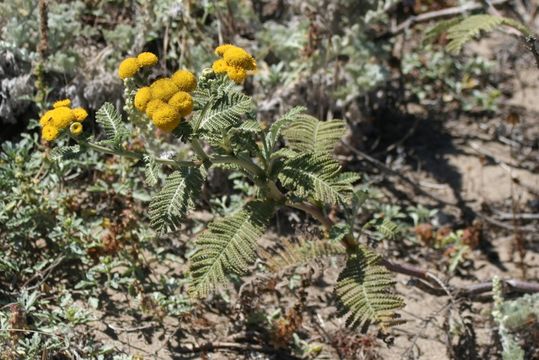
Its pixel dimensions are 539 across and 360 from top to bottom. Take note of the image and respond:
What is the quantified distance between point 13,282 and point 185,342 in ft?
3.10

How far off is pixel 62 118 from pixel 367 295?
5.04ft

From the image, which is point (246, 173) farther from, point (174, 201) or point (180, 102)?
point (180, 102)

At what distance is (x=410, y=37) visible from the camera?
21.6 feet

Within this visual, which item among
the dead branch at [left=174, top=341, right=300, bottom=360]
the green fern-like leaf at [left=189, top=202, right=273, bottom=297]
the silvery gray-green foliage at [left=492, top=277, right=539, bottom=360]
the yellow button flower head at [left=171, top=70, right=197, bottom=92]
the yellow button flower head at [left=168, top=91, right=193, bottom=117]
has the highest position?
the yellow button flower head at [left=171, top=70, right=197, bottom=92]

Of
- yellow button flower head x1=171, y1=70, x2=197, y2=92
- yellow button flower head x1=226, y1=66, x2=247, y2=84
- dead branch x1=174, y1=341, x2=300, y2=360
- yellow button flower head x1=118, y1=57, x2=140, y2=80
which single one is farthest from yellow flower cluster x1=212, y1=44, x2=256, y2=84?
dead branch x1=174, y1=341, x2=300, y2=360

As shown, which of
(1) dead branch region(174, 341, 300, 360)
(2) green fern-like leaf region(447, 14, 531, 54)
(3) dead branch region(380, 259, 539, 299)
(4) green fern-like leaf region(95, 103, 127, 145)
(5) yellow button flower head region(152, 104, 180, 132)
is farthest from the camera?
(2) green fern-like leaf region(447, 14, 531, 54)

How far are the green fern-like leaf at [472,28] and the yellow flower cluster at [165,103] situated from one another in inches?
82.5

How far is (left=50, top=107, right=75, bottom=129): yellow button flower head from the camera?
9.67 feet

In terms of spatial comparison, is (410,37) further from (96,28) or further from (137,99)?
(137,99)

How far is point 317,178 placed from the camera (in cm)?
324

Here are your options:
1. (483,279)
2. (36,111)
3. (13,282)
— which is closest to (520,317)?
(483,279)

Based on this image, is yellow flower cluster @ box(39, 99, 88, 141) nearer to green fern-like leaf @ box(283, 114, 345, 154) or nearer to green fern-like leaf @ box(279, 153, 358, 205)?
green fern-like leaf @ box(279, 153, 358, 205)

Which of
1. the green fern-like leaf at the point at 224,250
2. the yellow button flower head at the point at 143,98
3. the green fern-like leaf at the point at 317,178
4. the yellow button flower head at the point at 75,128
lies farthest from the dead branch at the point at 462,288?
the yellow button flower head at the point at 75,128

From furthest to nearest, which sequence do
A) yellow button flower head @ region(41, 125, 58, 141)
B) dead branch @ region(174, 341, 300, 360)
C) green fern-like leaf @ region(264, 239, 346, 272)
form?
dead branch @ region(174, 341, 300, 360)
green fern-like leaf @ region(264, 239, 346, 272)
yellow button flower head @ region(41, 125, 58, 141)
